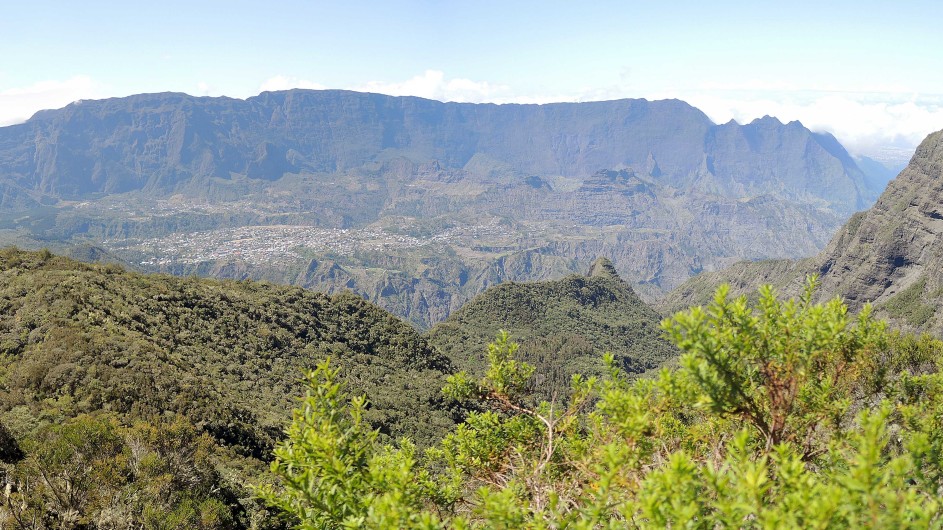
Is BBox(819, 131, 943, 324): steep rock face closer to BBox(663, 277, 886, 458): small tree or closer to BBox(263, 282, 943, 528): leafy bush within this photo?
BBox(663, 277, 886, 458): small tree

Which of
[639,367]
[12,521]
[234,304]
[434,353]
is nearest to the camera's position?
[12,521]

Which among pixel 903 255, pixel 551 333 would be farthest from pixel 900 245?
pixel 551 333

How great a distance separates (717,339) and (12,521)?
2479 centimetres

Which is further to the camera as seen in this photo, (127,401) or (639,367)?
(639,367)

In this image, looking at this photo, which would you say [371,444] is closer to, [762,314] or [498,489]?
[498,489]

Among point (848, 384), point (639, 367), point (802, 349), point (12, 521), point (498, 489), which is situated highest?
point (802, 349)

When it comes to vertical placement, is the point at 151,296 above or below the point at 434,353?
above

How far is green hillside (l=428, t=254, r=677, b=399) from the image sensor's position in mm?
142250

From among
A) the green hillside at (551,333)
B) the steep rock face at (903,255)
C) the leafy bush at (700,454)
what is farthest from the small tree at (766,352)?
the steep rock face at (903,255)

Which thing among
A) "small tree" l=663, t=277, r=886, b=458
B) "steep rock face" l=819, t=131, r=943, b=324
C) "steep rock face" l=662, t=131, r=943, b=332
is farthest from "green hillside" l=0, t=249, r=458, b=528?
"steep rock face" l=819, t=131, r=943, b=324

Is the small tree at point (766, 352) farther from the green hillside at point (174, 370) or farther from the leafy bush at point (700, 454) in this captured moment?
the green hillside at point (174, 370)

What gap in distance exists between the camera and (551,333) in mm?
171500

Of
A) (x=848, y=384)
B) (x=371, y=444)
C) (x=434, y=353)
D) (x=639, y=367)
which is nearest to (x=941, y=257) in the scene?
(x=639, y=367)

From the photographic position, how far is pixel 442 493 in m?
11.8
